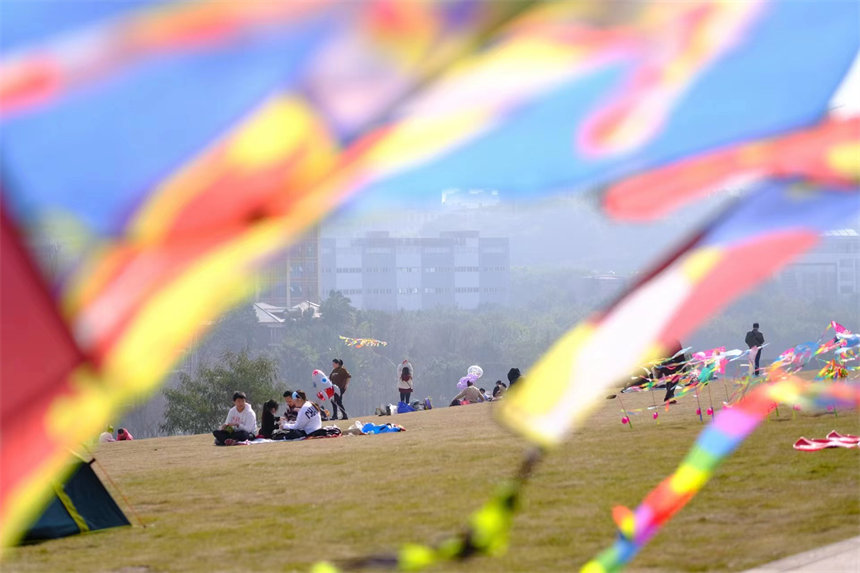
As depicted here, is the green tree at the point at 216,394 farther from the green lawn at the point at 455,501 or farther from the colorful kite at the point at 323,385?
the green lawn at the point at 455,501

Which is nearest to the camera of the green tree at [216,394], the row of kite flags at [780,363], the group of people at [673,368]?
the row of kite flags at [780,363]

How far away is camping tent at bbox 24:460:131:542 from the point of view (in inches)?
398

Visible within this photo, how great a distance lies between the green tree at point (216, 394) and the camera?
58438 mm

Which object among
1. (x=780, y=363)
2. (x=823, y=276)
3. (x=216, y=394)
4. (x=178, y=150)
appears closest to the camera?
(x=178, y=150)

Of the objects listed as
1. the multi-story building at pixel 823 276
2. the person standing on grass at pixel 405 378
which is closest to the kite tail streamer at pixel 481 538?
the person standing on grass at pixel 405 378

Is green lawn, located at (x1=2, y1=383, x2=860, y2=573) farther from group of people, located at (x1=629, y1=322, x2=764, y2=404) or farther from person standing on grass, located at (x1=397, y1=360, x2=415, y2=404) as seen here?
person standing on grass, located at (x1=397, y1=360, x2=415, y2=404)

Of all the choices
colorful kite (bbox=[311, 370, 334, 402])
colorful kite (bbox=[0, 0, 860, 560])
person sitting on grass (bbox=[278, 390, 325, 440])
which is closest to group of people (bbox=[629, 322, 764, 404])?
person sitting on grass (bbox=[278, 390, 325, 440])

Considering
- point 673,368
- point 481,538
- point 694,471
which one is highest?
point 673,368

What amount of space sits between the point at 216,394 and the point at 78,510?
1966 inches

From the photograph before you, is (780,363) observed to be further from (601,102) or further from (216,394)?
(216,394)

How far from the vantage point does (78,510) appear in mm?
10391

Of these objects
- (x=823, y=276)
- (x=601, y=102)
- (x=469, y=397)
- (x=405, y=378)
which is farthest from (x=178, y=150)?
(x=823, y=276)

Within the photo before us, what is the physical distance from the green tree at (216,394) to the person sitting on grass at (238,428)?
39612 mm

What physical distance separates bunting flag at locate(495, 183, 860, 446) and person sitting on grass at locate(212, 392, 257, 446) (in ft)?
53.8
